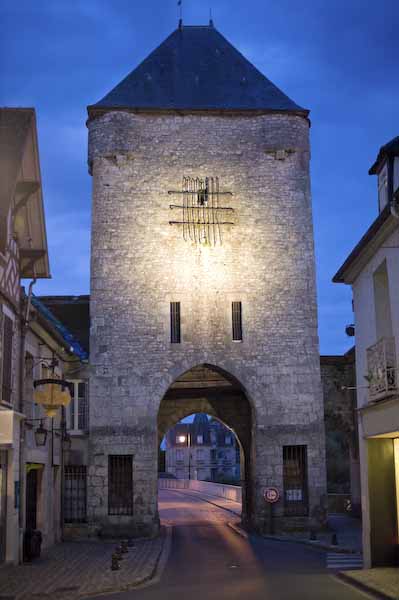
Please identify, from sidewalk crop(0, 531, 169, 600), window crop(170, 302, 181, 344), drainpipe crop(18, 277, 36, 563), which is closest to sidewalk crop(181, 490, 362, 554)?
sidewalk crop(0, 531, 169, 600)

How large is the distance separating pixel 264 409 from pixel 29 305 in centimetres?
1009

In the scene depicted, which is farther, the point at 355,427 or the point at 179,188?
the point at 355,427

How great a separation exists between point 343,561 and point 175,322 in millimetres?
9780

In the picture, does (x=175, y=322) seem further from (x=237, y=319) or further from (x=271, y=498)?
(x=271, y=498)

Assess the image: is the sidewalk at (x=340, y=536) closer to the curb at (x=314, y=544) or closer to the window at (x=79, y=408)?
the curb at (x=314, y=544)

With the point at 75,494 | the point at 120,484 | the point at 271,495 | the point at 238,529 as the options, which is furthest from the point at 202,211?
the point at 238,529

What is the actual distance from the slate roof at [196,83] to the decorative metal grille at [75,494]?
410 inches

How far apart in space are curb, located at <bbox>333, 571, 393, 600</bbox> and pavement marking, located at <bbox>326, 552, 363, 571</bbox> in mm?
1092

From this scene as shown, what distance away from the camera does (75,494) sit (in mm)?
23141

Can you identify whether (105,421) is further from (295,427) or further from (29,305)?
(29,305)

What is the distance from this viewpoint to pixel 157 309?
2367 cm

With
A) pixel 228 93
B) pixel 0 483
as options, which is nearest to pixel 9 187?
pixel 0 483

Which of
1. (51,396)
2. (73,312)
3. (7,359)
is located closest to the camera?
(7,359)

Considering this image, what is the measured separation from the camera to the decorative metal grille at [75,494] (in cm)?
2298
